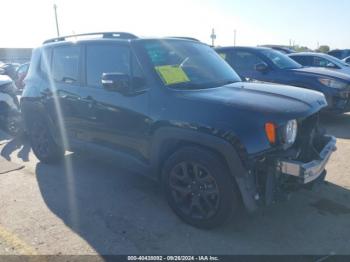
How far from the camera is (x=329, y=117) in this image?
8.62m

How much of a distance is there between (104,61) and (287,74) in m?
4.98

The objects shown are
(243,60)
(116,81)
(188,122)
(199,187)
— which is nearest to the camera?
(188,122)

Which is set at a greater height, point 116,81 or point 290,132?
point 116,81

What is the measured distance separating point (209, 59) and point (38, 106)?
269 cm

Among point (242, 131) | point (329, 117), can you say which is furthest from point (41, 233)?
point (329, 117)

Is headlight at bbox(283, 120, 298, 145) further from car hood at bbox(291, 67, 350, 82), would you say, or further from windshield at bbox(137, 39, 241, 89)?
car hood at bbox(291, 67, 350, 82)

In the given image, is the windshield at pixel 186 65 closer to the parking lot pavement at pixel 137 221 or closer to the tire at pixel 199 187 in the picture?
the tire at pixel 199 187

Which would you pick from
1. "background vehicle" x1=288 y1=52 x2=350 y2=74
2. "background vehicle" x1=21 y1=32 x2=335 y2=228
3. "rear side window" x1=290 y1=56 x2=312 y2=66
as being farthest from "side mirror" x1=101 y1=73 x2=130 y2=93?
"rear side window" x1=290 y1=56 x2=312 y2=66

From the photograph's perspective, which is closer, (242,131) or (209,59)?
(242,131)

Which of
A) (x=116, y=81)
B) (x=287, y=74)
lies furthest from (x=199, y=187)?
(x=287, y=74)

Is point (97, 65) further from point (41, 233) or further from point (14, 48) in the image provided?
point (14, 48)

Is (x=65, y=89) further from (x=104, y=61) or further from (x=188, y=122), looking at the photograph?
(x=188, y=122)

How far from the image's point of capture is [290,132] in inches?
130

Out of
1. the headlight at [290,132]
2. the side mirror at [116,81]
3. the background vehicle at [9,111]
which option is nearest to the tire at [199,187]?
the headlight at [290,132]
